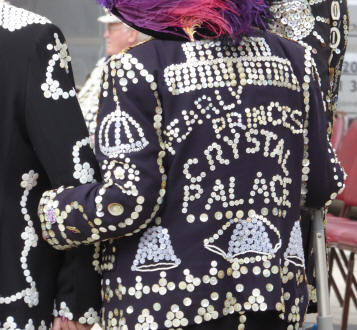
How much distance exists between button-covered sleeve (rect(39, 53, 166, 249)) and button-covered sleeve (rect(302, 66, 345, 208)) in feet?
1.28

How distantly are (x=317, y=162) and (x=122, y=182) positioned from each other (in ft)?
1.64

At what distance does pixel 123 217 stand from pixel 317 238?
0.65 m

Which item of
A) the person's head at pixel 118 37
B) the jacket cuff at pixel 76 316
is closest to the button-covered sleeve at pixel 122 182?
the jacket cuff at pixel 76 316

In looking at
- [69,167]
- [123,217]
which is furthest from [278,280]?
[69,167]

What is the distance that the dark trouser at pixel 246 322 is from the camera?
1.98m

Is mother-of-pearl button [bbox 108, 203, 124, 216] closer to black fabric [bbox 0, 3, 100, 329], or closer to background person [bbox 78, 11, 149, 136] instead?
black fabric [bbox 0, 3, 100, 329]

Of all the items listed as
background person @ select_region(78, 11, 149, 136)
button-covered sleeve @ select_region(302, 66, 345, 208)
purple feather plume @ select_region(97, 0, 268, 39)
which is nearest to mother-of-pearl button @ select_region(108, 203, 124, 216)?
purple feather plume @ select_region(97, 0, 268, 39)

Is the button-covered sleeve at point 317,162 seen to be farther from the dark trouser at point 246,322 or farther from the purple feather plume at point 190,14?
the dark trouser at point 246,322

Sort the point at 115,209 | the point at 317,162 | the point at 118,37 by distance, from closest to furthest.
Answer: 1. the point at 115,209
2. the point at 317,162
3. the point at 118,37

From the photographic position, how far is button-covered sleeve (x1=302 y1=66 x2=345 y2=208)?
2174 millimetres

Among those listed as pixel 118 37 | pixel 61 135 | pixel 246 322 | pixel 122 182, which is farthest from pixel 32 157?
pixel 118 37

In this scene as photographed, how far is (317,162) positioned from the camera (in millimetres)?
2207

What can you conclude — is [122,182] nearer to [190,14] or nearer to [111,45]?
[190,14]

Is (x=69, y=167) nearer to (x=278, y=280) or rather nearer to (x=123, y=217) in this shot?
(x=123, y=217)
